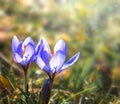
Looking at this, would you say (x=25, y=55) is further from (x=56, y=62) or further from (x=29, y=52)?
(x=56, y=62)

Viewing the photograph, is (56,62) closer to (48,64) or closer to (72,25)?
(48,64)

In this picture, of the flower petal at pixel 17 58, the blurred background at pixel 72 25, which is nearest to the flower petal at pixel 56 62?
the flower petal at pixel 17 58

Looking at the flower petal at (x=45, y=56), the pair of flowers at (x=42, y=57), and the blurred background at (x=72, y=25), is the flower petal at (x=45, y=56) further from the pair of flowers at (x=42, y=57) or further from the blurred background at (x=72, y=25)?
the blurred background at (x=72, y=25)

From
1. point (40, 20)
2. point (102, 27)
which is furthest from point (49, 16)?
point (102, 27)

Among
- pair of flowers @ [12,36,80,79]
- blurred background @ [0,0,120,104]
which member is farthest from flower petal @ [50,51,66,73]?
blurred background @ [0,0,120,104]

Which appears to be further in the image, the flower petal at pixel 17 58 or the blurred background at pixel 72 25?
the blurred background at pixel 72 25

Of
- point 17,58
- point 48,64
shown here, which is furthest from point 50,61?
point 17,58

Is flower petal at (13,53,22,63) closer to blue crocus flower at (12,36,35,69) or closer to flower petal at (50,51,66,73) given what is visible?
blue crocus flower at (12,36,35,69)

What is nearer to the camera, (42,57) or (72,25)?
(42,57)

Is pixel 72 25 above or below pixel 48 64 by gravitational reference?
below

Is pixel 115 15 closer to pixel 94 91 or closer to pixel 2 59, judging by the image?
pixel 2 59

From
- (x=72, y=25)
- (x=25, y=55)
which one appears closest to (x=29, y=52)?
(x=25, y=55)
